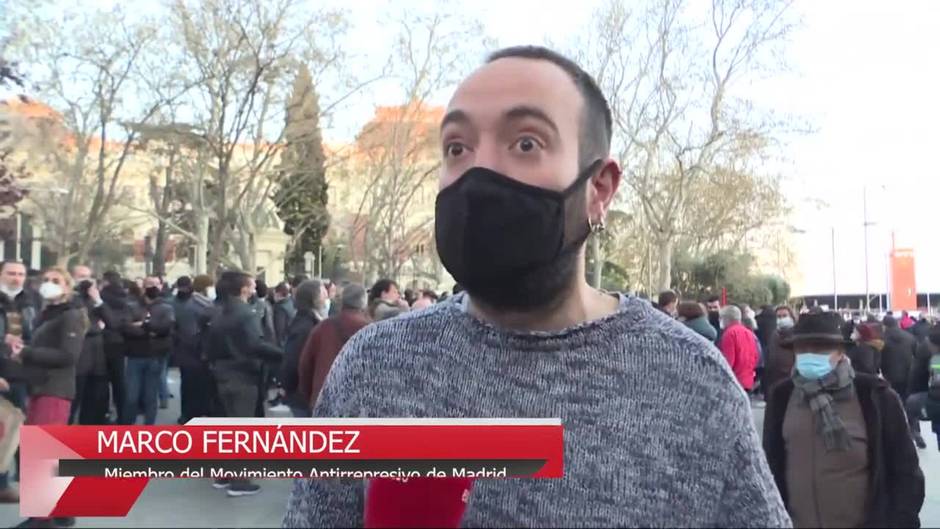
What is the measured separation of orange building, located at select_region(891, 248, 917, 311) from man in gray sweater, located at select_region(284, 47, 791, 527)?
2031cm

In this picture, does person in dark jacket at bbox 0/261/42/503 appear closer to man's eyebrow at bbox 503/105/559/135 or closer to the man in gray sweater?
the man in gray sweater

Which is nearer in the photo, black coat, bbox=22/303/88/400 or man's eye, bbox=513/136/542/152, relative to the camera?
man's eye, bbox=513/136/542/152

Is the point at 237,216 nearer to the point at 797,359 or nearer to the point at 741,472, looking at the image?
the point at 797,359

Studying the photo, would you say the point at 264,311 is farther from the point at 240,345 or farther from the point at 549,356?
the point at 549,356

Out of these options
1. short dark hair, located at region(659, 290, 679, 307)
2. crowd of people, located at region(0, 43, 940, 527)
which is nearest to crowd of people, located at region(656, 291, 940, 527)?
crowd of people, located at region(0, 43, 940, 527)

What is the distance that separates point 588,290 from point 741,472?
1.02 ft

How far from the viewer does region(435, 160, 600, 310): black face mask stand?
107cm

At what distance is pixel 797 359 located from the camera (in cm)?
402

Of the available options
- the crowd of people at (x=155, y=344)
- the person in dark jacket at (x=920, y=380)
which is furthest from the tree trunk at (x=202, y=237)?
the person in dark jacket at (x=920, y=380)

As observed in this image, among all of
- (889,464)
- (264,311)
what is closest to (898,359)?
(889,464)

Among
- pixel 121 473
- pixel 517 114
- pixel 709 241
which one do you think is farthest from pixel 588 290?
pixel 709 241

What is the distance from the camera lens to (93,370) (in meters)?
7.07

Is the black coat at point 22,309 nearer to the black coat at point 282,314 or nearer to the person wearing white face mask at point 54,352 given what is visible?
the person wearing white face mask at point 54,352

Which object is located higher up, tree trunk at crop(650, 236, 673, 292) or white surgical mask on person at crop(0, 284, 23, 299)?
tree trunk at crop(650, 236, 673, 292)
